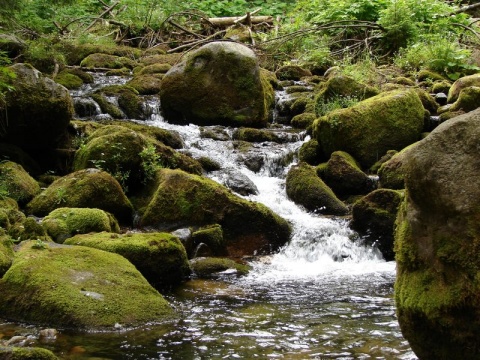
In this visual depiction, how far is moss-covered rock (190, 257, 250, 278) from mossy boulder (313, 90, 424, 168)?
4645 mm

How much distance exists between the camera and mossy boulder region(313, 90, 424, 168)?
11.6 m

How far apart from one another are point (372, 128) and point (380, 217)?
326 cm

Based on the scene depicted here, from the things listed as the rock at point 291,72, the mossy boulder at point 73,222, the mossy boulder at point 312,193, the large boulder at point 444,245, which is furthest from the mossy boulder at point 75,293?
the rock at point 291,72

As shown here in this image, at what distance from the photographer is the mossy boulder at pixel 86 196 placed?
8.22 metres

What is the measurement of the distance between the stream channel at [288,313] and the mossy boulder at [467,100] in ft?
15.6

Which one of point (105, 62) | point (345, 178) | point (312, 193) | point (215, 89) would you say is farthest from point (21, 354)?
point (105, 62)

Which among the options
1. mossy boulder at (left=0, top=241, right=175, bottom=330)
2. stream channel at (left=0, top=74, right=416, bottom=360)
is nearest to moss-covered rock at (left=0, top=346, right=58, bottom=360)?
stream channel at (left=0, top=74, right=416, bottom=360)

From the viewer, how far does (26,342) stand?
15.1 feet

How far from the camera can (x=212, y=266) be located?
7.59 m

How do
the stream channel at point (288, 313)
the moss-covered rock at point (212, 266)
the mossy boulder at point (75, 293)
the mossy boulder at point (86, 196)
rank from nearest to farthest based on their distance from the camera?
the stream channel at point (288, 313)
the mossy boulder at point (75, 293)
the moss-covered rock at point (212, 266)
the mossy boulder at point (86, 196)

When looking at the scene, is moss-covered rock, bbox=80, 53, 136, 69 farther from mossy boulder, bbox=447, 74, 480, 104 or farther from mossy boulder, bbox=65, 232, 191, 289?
mossy boulder, bbox=65, 232, 191, 289

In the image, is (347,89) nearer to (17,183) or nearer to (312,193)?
(312,193)

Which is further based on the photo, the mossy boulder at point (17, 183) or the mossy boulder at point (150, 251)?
the mossy boulder at point (17, 183)

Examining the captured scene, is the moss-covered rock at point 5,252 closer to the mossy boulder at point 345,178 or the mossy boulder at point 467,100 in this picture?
the mossy boulder at point 345,178
